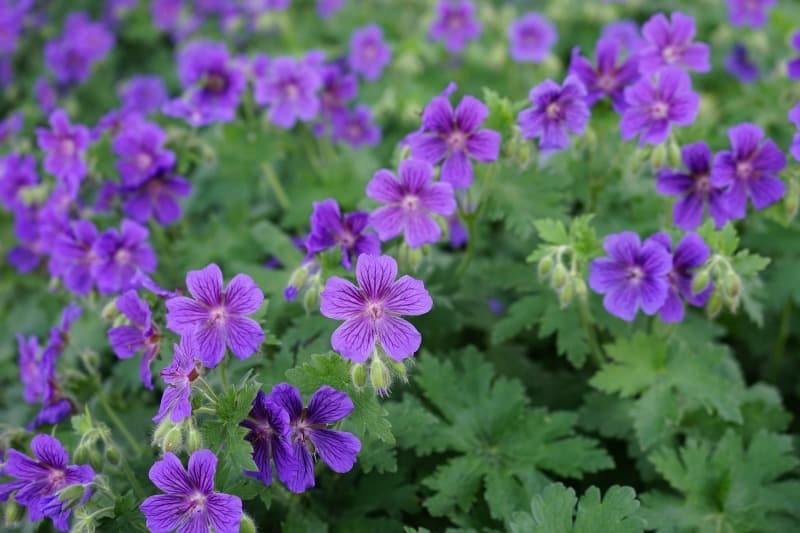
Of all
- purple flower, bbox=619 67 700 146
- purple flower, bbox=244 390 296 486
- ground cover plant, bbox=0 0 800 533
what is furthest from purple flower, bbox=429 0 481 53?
purple flower, bbox=244 390 296 486

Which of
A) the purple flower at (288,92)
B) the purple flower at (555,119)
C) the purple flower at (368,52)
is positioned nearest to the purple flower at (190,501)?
the purple flower at (555,119)

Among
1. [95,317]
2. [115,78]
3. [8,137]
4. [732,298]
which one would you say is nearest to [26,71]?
[115,78]

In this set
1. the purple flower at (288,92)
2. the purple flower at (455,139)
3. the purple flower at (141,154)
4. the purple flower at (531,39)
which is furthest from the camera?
the purple flower at (531,39)

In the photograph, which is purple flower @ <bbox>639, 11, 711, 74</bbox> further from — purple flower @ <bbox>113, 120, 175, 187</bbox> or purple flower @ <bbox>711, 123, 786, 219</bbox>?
purple flower @ <bbox>113, 120, 175, 187</bbox>

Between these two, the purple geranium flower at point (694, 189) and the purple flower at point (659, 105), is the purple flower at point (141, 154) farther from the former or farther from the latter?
the purple geranium flower at point (694, 189)

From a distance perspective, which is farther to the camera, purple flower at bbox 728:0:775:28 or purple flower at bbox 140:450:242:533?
purple flower at bbox 728:0:775:28

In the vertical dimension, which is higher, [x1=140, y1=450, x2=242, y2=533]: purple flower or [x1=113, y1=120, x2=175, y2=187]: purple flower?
[x1=113, y1=120, x2=175, y2=187]: purple flower
